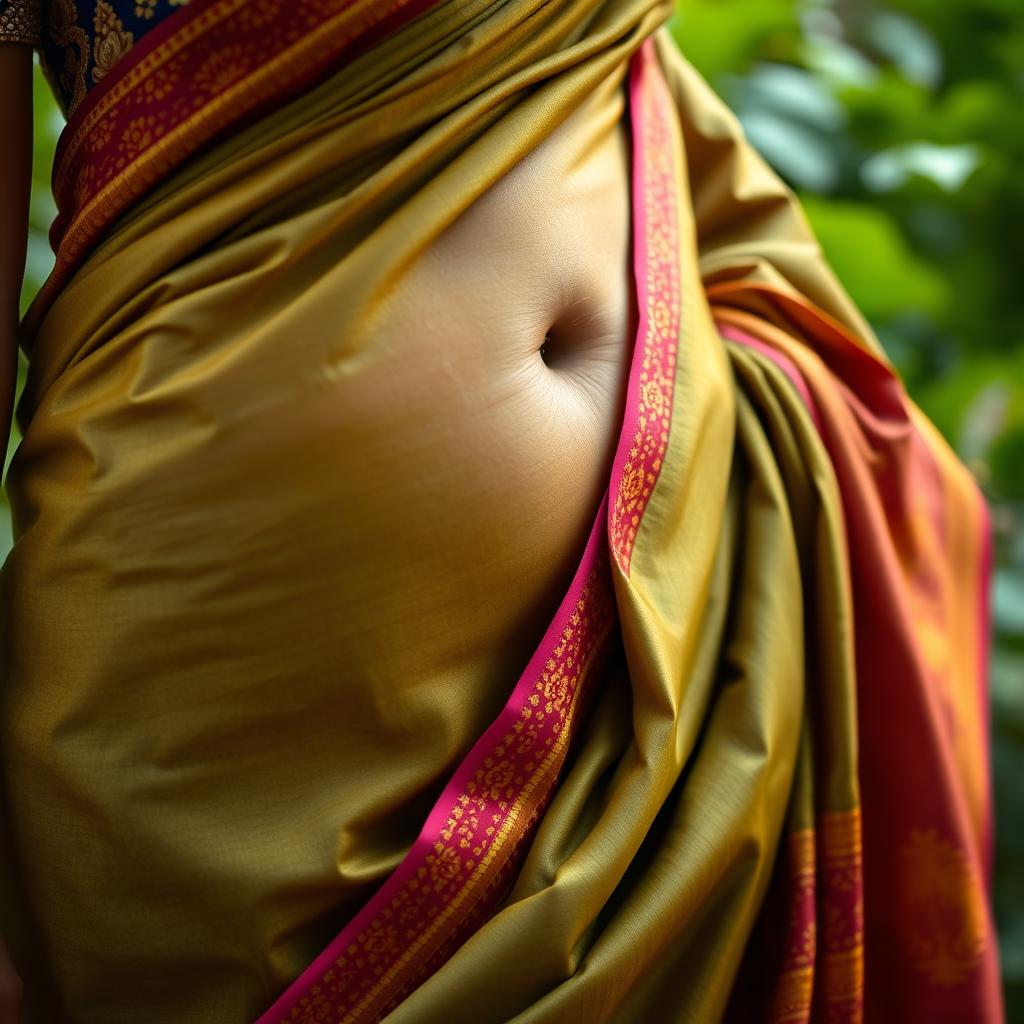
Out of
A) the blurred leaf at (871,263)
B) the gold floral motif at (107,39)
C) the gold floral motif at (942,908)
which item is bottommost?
the gold floral motif at (942,908)

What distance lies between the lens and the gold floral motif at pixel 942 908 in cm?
80

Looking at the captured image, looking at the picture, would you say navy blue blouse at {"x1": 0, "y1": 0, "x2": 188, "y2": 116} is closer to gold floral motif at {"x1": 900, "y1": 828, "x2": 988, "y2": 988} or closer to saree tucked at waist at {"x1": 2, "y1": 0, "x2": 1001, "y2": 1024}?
saree tucked at waist at {"x1": 2, "y1": 0, "x2": 1001, "y2": 1024}

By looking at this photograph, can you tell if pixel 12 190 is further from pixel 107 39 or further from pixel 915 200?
pixel 915 200

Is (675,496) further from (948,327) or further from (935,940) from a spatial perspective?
(948,327)

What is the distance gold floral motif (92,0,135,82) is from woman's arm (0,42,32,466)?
0.05 m

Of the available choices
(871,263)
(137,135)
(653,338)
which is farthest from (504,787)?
(871,263)

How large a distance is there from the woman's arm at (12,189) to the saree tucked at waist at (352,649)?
0.02 meters

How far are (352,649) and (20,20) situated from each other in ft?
1.33

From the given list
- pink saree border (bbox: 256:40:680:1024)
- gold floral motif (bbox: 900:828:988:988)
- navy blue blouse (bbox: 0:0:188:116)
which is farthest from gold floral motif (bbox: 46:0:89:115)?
gold floral motif (bbox: 900:828:988:988)

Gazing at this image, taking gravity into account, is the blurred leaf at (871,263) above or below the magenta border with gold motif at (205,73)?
below

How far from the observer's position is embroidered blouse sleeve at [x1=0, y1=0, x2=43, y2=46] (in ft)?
2.15

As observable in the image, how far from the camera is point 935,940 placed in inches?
31.7

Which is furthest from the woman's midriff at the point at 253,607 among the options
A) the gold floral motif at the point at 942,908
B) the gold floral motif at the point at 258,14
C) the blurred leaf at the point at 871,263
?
the blurred leaf at the point at 871,263

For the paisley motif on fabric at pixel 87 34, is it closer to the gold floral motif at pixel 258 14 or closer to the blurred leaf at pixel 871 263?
the gold floral motif at pixel 258 14
